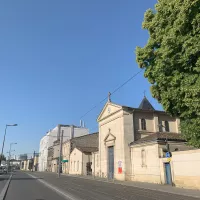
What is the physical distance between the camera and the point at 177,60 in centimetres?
1150

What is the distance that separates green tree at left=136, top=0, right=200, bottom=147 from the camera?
10.7 m

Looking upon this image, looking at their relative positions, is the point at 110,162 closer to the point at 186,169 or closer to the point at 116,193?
the point at 186,169

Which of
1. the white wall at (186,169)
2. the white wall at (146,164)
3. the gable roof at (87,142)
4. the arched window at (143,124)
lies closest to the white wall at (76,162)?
the gable roof at (87,142)

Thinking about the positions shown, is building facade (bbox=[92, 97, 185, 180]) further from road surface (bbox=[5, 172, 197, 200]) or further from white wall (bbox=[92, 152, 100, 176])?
road surface (bbox=[5, 172, 197, 200])

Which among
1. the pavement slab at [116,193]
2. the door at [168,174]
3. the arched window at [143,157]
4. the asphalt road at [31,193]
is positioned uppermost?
the arched window at [143,157]

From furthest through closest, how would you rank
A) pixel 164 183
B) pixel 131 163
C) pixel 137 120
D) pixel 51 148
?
pixel 51 148
pixel 137 120
pixel 131 163
pixel 164 183

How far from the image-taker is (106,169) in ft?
128

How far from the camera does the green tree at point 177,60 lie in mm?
10672

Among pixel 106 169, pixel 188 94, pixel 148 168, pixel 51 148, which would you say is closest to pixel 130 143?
pixel 148 168

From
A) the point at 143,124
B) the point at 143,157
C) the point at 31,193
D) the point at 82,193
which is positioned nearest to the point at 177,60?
the point at 82,193

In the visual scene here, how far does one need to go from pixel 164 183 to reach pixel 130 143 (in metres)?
9.19

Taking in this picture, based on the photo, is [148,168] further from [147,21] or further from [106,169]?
[147,21]

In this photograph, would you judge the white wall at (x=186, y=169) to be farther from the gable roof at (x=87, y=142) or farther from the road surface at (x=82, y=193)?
the gable roof at (x=87, y=142)

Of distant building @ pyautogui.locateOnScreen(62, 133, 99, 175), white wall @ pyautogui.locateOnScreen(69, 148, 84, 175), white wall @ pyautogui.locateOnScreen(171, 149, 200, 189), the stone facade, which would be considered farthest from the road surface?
white wall @ pyautogui.locateOnScreen(69, 148, 84, 175)
